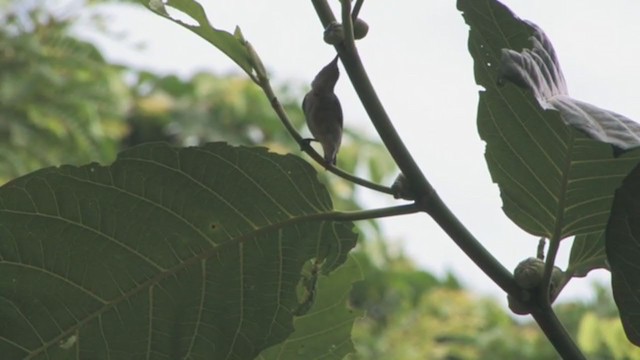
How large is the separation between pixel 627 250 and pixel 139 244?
1.17ft

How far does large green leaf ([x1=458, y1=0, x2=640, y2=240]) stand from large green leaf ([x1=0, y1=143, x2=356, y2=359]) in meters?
0.14

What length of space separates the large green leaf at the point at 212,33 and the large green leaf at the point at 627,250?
287mm

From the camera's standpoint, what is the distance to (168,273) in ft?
2.53

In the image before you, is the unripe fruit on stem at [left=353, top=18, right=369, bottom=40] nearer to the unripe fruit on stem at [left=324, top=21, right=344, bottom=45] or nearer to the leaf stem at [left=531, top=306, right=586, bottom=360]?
the unripe fruit on stem at [left=324, top=21, right=344, bottom=45]

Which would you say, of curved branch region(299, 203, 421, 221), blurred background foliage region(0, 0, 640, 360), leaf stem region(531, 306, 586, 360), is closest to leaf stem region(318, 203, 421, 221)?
curved branch region(299, 203, 421, 221)

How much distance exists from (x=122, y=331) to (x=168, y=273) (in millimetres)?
57

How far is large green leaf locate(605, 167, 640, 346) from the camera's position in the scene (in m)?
0.63

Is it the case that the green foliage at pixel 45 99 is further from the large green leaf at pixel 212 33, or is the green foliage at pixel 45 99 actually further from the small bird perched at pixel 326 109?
the small bird perched at pixel 326 109

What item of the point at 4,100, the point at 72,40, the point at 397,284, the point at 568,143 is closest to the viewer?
the point at 568,143

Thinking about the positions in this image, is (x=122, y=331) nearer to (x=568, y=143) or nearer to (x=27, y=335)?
(x=27, y=335)

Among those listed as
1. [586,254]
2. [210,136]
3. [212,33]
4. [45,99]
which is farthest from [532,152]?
[210,136]

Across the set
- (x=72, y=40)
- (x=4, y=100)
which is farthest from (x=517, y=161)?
(x=72, y=40)

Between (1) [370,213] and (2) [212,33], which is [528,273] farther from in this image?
(2) [212,33]

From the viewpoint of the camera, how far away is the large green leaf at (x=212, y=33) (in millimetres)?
755
